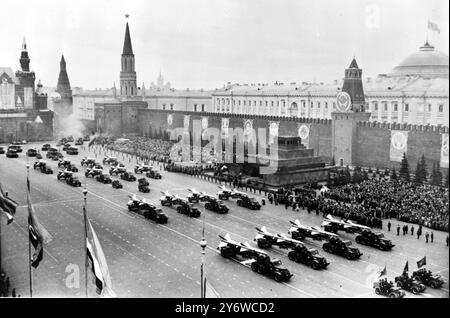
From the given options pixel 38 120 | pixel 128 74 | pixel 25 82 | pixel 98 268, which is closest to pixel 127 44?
pixel 128 74

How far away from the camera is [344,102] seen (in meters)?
52.6

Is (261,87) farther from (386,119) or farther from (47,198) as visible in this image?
(47,198)

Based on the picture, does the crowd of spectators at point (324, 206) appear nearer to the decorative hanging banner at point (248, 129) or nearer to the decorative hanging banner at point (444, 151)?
the decorative hanging banner at point (444, 151)

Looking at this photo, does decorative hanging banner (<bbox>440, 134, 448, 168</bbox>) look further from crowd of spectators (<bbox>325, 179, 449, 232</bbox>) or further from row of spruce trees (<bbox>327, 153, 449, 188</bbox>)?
crowd of spectators (<bbox>325, 179, 449, 232</bbox>)

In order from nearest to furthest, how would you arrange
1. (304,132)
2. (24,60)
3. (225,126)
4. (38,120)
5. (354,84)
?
(354,84)
(304,132)
(225,126)
(38,120)
(24,60)

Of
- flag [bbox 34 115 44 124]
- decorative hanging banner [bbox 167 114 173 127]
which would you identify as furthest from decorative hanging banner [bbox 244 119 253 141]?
flag [bbox 34 115 44 124]

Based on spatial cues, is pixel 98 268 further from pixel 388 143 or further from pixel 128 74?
pixel 128 74

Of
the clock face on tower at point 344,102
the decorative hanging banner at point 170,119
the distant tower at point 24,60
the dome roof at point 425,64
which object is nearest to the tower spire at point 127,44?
the decorative hanging banner at point 170,119

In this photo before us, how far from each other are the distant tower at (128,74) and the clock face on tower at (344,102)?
142 ft

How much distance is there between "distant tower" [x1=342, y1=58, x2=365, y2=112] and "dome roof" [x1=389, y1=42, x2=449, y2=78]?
74.3 feet

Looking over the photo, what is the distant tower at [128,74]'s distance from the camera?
85125mm

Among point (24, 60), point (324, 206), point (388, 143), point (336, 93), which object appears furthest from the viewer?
point (24, 60)

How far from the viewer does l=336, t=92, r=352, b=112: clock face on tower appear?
52062 millimetres

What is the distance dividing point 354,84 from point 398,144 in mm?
8239
